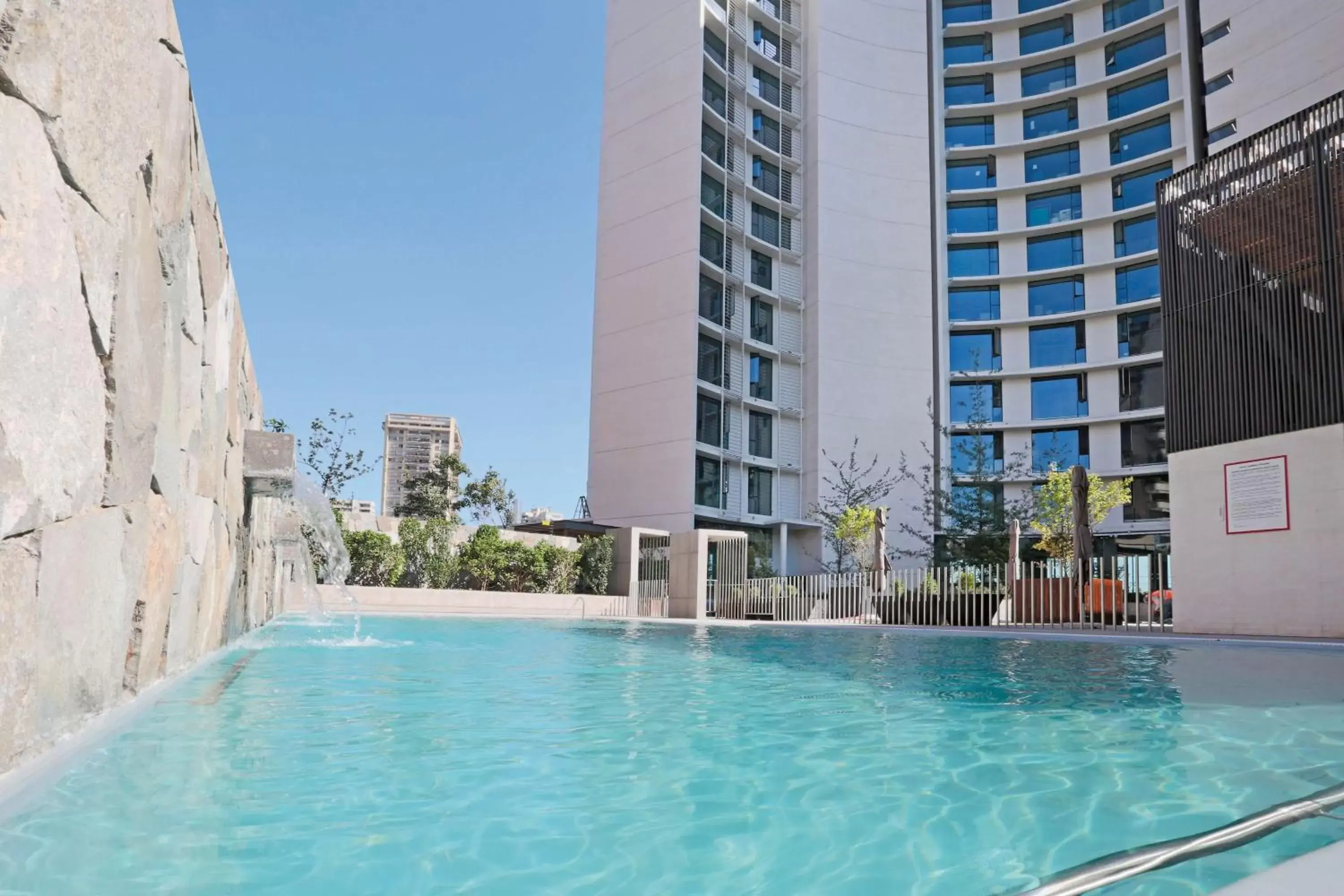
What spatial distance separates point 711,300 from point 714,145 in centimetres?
614

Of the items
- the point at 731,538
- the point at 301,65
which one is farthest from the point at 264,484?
the point at 731,538

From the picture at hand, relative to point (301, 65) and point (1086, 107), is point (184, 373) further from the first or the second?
point (1086, 107)

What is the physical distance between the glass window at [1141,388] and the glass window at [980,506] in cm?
655

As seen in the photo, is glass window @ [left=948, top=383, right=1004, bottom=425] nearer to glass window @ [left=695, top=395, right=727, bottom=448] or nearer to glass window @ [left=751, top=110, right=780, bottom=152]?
glass window @ [left=695, top=395, right=727, bottom=448]

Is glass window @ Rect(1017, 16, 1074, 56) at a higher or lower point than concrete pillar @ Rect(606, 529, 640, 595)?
higher

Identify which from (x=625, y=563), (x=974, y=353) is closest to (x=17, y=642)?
(x=625, y=563)

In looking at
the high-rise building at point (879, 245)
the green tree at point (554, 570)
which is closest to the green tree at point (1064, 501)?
the high-rise building at point (879, 245)

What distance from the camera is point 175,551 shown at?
3895 millimetres

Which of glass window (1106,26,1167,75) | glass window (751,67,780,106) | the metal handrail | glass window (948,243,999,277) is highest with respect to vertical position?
glass window (1106,26,1167,75)

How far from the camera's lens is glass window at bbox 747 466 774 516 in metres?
34.9

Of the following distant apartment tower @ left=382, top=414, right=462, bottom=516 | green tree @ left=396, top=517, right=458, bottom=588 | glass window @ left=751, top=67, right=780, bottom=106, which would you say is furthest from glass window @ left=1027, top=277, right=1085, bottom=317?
distant apartment tower @ left=382, top=414, right=462, bottom=516

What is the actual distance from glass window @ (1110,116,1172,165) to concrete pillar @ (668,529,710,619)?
27.3 metres

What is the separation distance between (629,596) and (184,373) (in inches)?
763

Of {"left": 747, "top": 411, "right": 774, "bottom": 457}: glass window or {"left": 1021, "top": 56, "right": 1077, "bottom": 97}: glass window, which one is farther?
{"left": 1021, "top": 56, "right": 1077, "bottom": 97}: glass window
